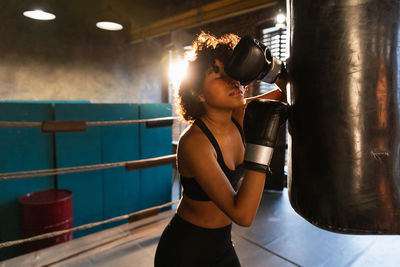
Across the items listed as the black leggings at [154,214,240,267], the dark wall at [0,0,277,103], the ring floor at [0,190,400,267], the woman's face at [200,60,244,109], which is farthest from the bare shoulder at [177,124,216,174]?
the dark wall at [0,0,277,103]

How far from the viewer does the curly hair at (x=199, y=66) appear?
1057 millimetres

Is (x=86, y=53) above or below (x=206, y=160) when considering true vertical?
above

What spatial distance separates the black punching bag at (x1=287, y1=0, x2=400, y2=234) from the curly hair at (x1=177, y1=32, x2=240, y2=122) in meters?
0.42

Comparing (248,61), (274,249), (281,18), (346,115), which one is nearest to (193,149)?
(248,61)

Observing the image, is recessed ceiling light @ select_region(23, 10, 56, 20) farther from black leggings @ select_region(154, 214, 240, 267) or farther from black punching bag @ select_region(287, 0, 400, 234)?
black punching bag @ select_region(287, 0, 400, 234)

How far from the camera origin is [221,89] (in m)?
1.01

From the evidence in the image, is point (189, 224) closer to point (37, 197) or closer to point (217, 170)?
point (217, 170)

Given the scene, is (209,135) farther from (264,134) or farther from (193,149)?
(264,134)

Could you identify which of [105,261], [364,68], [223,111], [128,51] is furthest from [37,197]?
[128,51]

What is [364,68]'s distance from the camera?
66 cm

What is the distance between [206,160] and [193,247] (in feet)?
1.21

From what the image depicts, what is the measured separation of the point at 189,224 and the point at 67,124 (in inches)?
64.4

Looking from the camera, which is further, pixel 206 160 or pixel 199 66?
pixel 199 66

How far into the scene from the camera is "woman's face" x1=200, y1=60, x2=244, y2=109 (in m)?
1.00
